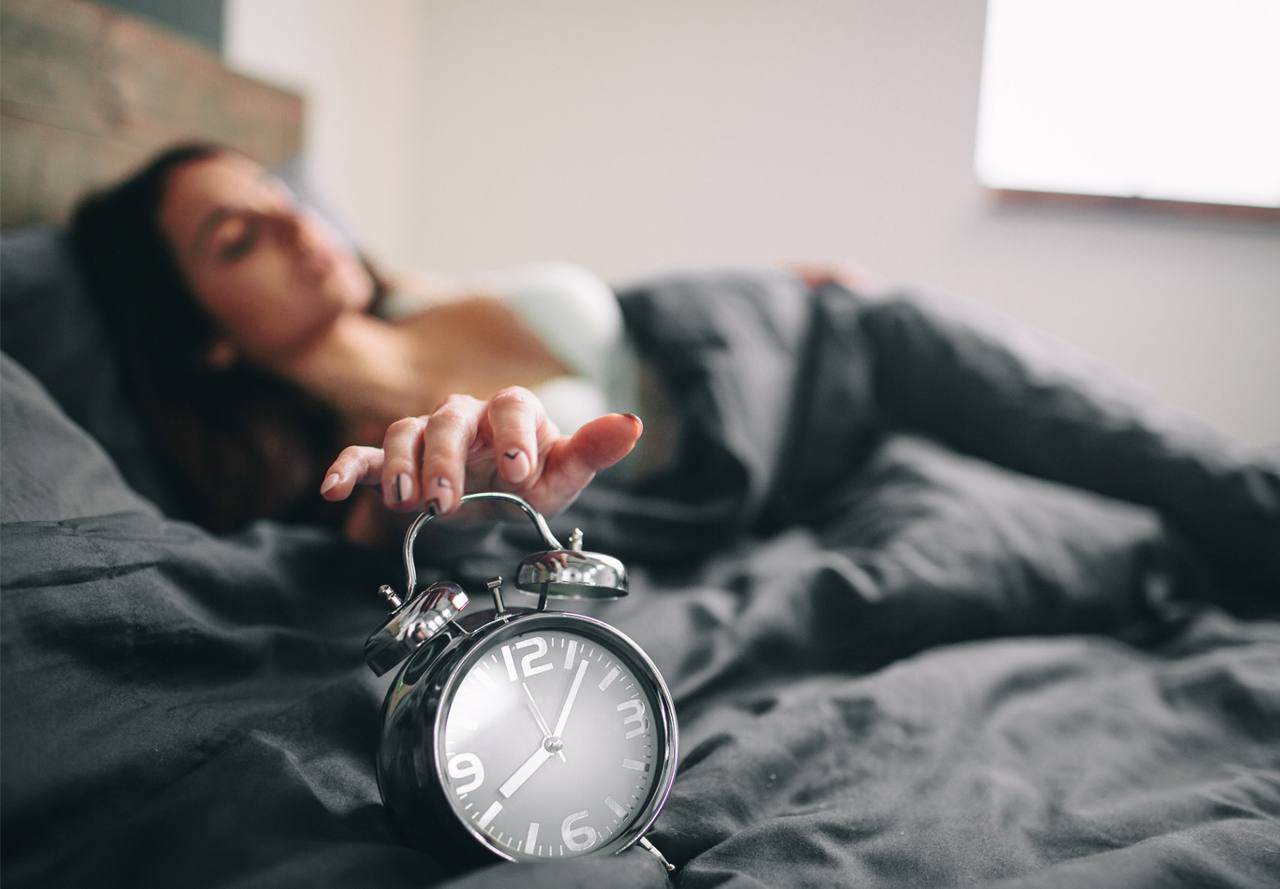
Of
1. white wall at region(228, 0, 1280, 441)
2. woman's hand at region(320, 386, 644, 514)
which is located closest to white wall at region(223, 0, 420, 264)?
white wall at region(228, 0, 1280, 441)

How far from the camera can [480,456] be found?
2.09 feet

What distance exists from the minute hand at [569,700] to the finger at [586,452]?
15cm

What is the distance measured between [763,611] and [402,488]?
0.45m

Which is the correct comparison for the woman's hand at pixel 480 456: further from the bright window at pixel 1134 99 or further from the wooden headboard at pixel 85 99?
the bright window at pixel 1134 99

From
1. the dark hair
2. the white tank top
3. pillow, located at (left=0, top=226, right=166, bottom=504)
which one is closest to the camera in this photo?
pillow, located at (left=0, top=226, right=166, bottom=504)

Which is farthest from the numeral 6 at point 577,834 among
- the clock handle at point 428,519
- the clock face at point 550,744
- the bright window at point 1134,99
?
the bright window at point 1134,99

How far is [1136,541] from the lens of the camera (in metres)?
1.08

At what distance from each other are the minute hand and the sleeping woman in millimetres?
511

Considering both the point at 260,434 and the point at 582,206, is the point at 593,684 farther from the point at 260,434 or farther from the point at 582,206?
the point at 582,206

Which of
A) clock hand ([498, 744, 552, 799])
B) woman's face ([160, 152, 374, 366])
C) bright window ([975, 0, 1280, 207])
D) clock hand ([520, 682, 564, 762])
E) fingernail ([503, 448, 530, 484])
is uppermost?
bright window ([975, 0, 1280, 207])

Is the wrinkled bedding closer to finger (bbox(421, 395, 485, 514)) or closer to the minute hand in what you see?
the minute hand

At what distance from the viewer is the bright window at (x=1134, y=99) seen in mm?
2168

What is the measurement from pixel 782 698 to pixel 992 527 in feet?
1.35

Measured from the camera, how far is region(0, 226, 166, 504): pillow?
101 cm
